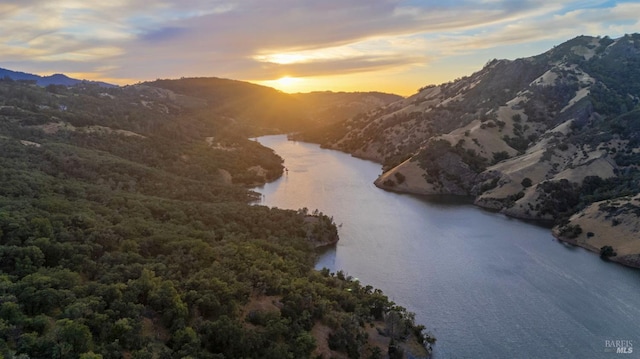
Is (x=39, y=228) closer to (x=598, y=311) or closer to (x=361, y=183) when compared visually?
(x=598, y=311)

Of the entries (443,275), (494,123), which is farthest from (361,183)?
(443,275)

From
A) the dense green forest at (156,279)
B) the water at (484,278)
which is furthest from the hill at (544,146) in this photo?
the dense green forest at (156,279)

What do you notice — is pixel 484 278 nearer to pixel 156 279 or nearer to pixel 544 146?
pixel 156 279

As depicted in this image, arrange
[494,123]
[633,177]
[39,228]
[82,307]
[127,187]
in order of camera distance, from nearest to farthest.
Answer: [82,307] → [39,228] → [127,187] → [633,177] → [494,123]

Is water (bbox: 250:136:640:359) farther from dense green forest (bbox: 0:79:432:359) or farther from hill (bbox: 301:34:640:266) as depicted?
hill (bbox: 301:34:640:266)

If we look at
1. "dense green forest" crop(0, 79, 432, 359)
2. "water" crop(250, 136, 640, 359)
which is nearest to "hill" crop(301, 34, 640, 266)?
"water" crop(250, 136, 640, 359)

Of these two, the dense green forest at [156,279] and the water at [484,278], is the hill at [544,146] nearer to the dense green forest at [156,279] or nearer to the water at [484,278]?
the water at [484,278]
